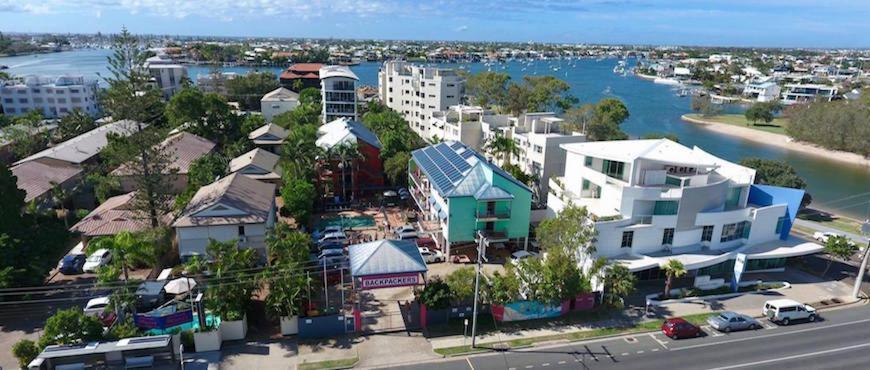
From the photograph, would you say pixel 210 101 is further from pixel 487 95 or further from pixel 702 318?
pixel 702 318

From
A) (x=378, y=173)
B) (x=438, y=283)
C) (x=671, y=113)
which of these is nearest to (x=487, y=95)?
(x=378, y=173)

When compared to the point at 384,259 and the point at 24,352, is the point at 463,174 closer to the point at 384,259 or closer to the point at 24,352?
the point at 384,259

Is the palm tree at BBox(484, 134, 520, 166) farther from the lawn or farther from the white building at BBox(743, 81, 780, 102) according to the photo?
the white building at BBox(743, 81, 780, 102)

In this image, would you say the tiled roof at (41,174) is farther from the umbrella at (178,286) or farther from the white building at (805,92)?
the white building at (805,92)

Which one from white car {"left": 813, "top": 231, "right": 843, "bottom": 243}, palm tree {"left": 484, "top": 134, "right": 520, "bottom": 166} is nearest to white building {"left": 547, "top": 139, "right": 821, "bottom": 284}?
white car {"left": 813, "top": 231, "right": 843, "bottom": 243}

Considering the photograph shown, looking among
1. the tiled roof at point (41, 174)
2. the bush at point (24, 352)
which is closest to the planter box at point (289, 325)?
the bush at point (24, 352)

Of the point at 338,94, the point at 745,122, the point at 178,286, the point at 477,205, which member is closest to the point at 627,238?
the point at 477,205

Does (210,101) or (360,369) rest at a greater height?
(210,101)
